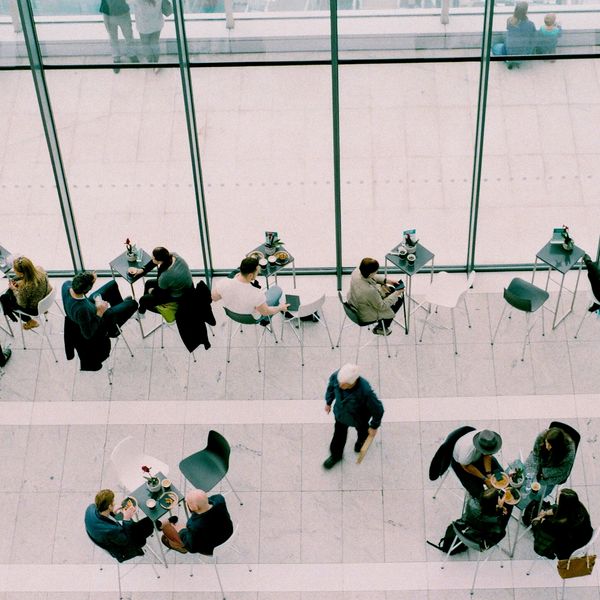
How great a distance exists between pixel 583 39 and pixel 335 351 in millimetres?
4177

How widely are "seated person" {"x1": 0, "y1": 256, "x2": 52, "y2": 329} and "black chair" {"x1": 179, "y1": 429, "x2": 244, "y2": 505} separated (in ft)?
7.93

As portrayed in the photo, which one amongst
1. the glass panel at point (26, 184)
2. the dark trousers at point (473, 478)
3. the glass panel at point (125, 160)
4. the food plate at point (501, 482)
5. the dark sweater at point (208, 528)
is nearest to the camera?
the dark sweater at point (208, 528)

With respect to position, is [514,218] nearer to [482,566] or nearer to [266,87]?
[266,87]

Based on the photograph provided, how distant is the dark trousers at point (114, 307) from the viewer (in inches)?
431

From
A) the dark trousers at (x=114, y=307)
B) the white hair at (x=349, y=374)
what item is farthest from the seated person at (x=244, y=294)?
the white hair at (x=349, y=374)

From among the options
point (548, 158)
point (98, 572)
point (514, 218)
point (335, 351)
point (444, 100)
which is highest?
point (444, 100)

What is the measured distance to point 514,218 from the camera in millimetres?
12086

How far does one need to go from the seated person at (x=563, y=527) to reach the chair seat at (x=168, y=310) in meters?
4.20

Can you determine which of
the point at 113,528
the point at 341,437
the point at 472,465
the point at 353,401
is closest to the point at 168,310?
the point at 341,437

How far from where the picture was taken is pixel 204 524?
9.06 meters

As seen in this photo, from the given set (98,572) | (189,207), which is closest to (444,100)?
(189,207)

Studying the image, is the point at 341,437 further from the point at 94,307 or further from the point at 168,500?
the point at 94,307

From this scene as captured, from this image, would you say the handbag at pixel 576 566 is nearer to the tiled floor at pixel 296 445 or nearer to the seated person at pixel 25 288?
the tiled floor at pixel 296 445

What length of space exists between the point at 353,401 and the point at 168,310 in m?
2.42
